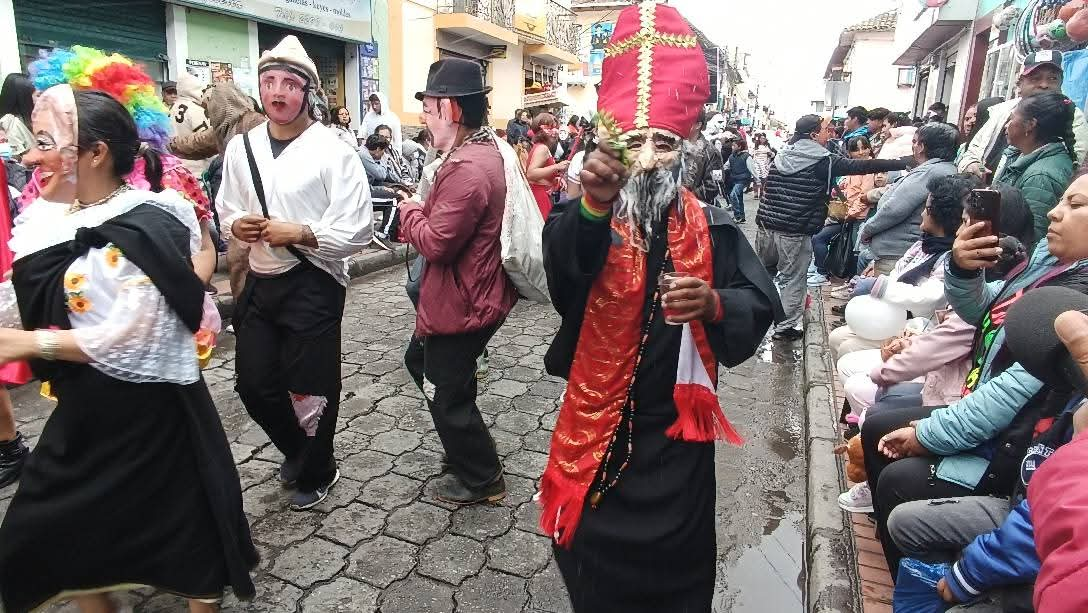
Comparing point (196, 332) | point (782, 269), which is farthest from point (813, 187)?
point (196, 332)

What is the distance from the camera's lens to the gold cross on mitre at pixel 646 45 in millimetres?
1811

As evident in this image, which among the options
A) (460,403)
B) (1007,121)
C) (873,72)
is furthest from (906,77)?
(460,403)

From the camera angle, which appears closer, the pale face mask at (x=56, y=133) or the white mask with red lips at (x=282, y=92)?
the pale face mask at (x=56, y=133)

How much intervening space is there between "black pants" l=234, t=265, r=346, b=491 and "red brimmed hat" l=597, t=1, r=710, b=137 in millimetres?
1814

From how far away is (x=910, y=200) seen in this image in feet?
18.0

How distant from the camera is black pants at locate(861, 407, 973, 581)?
8.23 feet

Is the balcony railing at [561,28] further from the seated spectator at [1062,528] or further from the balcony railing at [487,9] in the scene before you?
the seated spectator at [1062,528]

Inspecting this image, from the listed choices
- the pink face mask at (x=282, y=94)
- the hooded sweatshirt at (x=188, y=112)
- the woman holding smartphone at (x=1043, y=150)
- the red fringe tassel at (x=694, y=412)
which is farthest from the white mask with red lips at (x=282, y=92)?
the woman holding smartphone at (x=1043, y=150)

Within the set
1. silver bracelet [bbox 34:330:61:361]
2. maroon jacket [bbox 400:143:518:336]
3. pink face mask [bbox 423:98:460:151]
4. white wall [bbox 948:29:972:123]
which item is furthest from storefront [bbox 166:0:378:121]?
white wall [bbox 948:29:972:123]

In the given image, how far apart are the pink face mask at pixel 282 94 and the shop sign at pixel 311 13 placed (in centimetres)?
916

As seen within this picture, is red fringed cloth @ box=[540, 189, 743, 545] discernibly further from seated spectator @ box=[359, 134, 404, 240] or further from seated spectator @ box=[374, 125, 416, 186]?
seated spectator @ box=[374, 125, 416, 186]

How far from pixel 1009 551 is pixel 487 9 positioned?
67.6 feet

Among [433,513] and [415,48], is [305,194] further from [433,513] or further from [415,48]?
[415,48]

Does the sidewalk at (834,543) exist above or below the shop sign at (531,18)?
below
